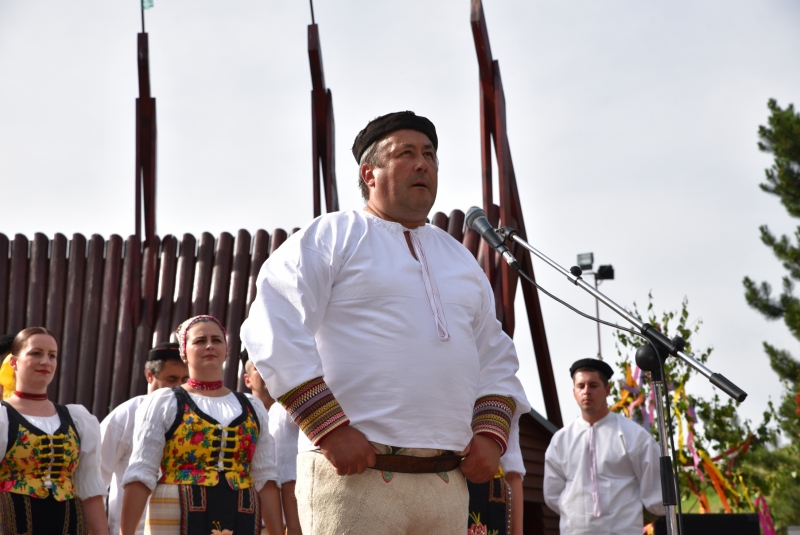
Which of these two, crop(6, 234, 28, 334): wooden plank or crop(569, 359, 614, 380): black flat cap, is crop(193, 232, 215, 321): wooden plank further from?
crop(569, 359, 614, 380): black flat cap

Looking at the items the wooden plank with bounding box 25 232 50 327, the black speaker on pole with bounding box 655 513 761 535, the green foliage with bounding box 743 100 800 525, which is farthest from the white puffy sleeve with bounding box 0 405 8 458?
the green foliage with bounding box 743 100 800 525

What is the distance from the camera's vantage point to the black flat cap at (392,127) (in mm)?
2688

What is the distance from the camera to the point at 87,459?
4262 mm

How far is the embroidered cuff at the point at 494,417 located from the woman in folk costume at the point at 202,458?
1788mm

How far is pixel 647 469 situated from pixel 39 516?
3640 mm

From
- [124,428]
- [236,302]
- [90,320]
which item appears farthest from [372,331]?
[90,320]

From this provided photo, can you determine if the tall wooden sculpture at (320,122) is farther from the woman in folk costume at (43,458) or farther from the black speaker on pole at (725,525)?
the woman in folk costume at (43,458)

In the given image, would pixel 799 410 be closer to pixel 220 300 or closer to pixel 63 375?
pixel 220 300

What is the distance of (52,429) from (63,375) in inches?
204

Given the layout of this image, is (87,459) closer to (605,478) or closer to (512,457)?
A: (512,457)

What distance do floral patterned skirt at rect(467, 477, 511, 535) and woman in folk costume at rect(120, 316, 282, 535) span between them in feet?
2.87

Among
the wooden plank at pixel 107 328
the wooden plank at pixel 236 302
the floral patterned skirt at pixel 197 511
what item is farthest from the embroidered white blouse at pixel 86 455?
the wooden plank at pixel 107 328

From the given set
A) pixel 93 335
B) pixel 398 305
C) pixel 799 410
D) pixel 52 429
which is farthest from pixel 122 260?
pixel 799 410

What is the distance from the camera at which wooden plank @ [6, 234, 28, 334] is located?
915 cm
